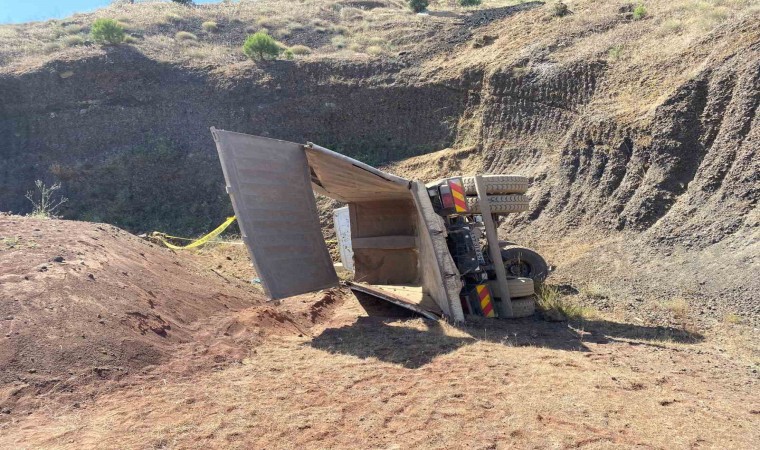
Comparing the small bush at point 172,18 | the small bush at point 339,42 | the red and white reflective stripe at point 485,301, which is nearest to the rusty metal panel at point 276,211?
the red and white reflective stripe at point 485,301

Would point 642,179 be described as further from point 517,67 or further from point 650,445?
point 650,445

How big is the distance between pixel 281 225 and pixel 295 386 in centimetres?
334

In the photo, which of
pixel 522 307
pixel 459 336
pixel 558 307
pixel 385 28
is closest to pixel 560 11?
pixel 385 28

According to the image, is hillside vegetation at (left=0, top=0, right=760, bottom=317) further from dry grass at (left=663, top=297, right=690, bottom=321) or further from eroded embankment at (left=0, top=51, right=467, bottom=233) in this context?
dry grass at (left=663, top=297, right=690, bottom=321)

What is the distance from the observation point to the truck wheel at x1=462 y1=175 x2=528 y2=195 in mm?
9016

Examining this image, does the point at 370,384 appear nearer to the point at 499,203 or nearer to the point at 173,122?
the point at 499,203

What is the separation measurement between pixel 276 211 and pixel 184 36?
25575 millimetres

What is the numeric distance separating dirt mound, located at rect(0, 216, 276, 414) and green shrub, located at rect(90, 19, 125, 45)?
2085cm

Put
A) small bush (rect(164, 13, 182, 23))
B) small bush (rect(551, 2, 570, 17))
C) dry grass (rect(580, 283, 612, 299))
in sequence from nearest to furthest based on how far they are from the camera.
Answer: dry grass (rect(580, 283, 612, 299)) → small bush (rect(551, 2, 570, 17)) → small bush (rect(164, 13, 182, 23))

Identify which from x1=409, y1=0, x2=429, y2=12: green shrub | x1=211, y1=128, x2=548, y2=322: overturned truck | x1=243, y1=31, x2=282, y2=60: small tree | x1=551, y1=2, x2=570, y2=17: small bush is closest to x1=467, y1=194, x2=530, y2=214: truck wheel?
x1=211, y1=128, x2=548, y2=322: overturned truck

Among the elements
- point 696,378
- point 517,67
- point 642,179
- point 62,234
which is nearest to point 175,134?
point 517,67

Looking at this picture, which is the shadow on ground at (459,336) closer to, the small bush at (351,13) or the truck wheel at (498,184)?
the truck wheel at (498,184)

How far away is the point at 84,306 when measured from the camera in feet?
20.8

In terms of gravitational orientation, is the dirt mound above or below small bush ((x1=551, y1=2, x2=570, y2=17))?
below
